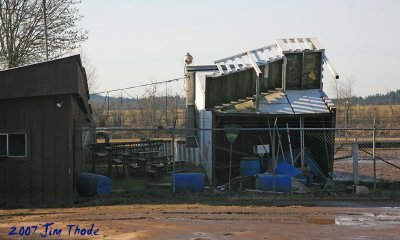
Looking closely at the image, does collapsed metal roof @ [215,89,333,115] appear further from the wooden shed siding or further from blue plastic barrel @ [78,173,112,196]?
the wooden shed siding

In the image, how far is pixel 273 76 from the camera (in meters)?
23.6

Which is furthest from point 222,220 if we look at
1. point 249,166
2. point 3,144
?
point 249,166

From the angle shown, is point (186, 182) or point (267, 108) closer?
point (186, 182)

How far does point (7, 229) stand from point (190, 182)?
269 inches

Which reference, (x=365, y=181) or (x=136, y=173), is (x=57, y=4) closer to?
(x=136, y=173)

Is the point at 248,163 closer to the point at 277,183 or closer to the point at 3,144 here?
the point at 277,183

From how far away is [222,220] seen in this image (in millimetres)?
13305

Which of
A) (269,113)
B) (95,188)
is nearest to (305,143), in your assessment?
(269,113)

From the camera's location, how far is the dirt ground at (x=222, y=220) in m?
11.5

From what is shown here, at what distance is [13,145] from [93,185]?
→ 2.57 metres

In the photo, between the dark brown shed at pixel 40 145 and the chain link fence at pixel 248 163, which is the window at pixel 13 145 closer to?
the dark brown shed at pixel 40 145

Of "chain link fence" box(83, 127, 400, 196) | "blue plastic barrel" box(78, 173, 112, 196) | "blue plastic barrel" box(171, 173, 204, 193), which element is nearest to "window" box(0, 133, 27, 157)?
"blue plastic barrel" box(78, 173, 112, 196)

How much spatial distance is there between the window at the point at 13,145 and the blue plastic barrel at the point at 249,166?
7.97 m

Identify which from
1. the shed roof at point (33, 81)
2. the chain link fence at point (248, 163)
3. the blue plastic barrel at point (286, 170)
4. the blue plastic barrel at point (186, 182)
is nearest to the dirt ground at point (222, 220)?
the blue plastic barrel at point (186, 182)
